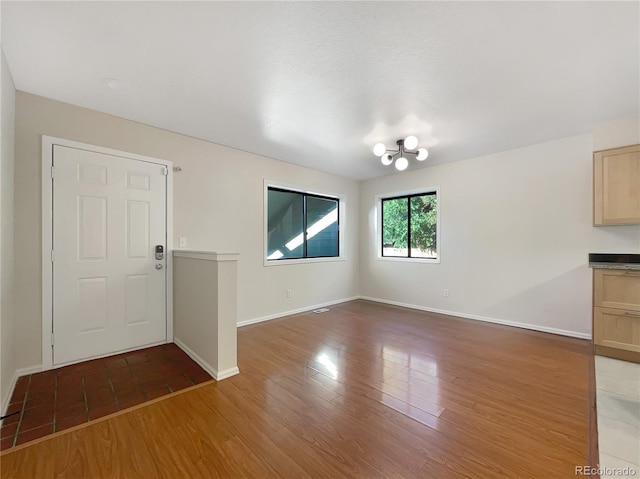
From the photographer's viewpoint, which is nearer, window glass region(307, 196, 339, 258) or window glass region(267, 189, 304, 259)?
window glass region(267, 189, 304, 259)

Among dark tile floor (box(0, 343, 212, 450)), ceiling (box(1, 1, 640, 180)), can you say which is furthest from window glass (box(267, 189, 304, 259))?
dark tile floor (box(0, 343, 212, 450))

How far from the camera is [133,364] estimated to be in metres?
2.63

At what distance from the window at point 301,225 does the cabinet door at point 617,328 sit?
374 centimetres

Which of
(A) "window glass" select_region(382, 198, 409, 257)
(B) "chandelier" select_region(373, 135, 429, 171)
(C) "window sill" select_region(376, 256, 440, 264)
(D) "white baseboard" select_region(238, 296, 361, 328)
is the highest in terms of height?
(B) "chandelier" select_region(373, 135, 429, 171)

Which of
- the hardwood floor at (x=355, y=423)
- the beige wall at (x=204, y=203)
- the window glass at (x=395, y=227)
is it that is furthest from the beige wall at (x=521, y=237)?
the beige wall at (x=204, y=203)

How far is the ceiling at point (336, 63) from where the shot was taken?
5.24 feet

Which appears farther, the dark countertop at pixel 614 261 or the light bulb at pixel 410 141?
the light bulb at pixel 410 141

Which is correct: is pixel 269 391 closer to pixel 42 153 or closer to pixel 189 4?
pixel 189 4

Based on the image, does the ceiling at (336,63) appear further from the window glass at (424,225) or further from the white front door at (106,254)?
the window glass at (424,225)

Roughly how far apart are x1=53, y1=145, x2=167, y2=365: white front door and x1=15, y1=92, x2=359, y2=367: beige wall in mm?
153

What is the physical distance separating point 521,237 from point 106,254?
5.16 meters

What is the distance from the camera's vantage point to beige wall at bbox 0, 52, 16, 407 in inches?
75.2

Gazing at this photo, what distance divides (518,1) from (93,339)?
4.32 meters

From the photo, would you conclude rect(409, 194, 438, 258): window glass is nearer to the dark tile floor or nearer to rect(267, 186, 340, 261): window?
rect(267, 186, 340, 261): window
